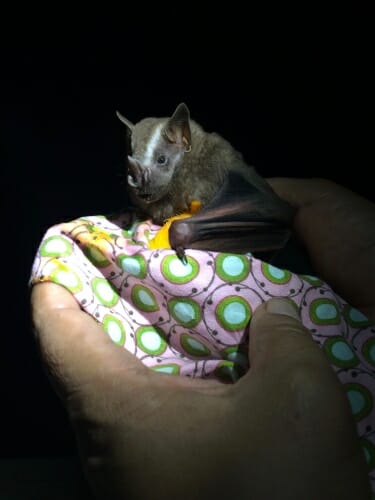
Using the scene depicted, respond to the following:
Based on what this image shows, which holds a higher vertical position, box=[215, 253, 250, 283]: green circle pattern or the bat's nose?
the bat's nose

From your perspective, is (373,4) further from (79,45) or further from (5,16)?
(5,16)

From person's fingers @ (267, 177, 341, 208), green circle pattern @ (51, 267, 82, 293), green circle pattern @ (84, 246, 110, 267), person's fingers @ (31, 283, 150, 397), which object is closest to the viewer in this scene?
person's fingers @ (31, 283, 150, 397)

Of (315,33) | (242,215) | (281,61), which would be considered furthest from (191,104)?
(242,215)

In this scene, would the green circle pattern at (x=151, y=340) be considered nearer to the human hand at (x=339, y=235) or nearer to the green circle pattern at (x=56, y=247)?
the green circle pattern at (x=56, y=247)

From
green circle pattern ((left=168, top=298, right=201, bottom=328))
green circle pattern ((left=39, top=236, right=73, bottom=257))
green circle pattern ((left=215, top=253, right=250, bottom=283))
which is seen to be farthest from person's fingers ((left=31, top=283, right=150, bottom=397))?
green circle pattern ((left=215, top=253, right=250, bottom=283))

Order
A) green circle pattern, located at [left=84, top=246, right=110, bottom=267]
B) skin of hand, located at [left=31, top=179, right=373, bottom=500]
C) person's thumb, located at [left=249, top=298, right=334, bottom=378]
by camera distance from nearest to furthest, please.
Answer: skin of hand, located at [left=31, top=179, right=373, bottom=500] → person's thumb, located at [left=249, top=298, right=334, bottom=378] → green circle pattern, located at [left=84, top=246, right=110, bottom=267]

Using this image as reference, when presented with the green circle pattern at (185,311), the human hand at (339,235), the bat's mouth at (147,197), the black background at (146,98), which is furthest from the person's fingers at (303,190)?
the green circle pattern at (185,311)

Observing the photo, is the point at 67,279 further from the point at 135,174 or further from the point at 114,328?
the point at 135,174

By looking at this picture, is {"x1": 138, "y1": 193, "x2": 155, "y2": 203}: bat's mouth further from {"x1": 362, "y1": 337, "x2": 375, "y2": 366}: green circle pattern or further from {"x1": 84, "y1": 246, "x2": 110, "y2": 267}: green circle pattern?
{"x1": 362, "y1": 337, "x2": 375, "y2": 366}: green circle pattern
